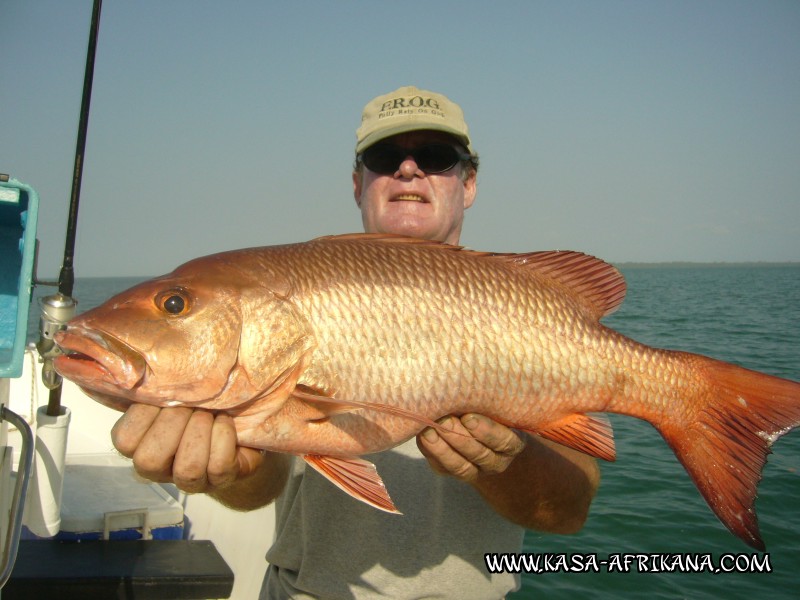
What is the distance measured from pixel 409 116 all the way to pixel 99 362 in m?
2.20

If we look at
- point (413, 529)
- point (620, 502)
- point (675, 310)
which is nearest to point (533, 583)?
point (620, 502)

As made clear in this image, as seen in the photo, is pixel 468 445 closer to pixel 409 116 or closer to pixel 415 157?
pixel 415 157

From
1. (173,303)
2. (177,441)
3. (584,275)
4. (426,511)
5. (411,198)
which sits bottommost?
(426,511)

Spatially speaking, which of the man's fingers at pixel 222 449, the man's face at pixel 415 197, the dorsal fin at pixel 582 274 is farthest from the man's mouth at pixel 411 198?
the man's fingers at pixel 222 449

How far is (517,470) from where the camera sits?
2.44 metres

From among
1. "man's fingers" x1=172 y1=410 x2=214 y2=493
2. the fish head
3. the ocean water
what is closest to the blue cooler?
the fish head

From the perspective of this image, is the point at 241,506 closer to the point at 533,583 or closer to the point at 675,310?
the point at 533,583

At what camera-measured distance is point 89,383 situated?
1717mm

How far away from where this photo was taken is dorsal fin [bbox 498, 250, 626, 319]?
2.26 m

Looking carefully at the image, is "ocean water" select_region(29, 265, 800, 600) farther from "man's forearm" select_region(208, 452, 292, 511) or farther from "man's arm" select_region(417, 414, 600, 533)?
"man's arm" select_region(417, 414, 600, 533)

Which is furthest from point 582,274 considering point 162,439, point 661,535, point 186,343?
point 661,535

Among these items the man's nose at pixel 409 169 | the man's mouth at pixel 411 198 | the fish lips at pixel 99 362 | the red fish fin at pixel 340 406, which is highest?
the man's nose at pixel 409 169

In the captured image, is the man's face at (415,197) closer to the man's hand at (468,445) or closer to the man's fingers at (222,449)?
the man's hand at (468,445)

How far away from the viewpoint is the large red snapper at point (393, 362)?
71.0 inches
